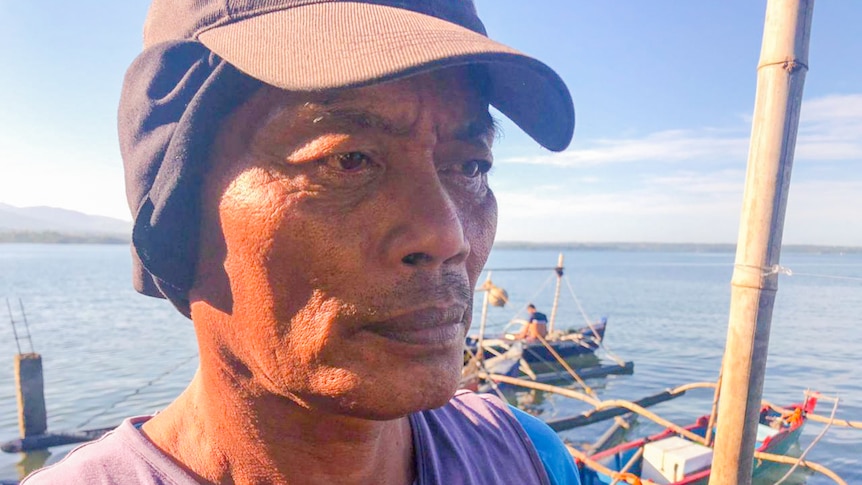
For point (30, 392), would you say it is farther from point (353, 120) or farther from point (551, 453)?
point (353, 120)

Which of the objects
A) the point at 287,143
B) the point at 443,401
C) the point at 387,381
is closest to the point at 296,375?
the point at 387,381

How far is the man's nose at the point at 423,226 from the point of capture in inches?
40.9

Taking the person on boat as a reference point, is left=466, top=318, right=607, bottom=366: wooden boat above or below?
below

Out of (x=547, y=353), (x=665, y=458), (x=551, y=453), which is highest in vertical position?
(x=551, y=453)

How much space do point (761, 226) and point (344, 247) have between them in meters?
2.85

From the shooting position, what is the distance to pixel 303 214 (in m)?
1.07

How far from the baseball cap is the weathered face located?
103 millimetres

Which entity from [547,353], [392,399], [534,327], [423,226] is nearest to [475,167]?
[423,226]

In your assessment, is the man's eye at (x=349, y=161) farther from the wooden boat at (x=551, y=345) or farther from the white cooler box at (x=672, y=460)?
the wooden boat at (x=551, y=345)

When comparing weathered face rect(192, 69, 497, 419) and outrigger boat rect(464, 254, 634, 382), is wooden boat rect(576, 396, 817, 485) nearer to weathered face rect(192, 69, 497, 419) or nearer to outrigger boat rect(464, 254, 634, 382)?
outrigger boat rect(464, 254, 634, 382)

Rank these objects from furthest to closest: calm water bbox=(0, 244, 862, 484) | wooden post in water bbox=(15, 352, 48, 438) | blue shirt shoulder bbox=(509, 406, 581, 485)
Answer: calm water bbox=(0, 244, 862, 484), wooden post in water bbox=(15, 352, 48, 438), blue shirt shoulder bbox=(509, 406, 581, 485)

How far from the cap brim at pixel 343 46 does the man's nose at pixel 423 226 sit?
9.5 inches

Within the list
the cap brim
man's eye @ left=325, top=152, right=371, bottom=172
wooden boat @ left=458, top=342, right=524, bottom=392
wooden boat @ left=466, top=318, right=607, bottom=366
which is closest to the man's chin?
man's eye @ left=325, top=152, right=371, bottom=172

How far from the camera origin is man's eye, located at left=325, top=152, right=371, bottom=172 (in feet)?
3.53
